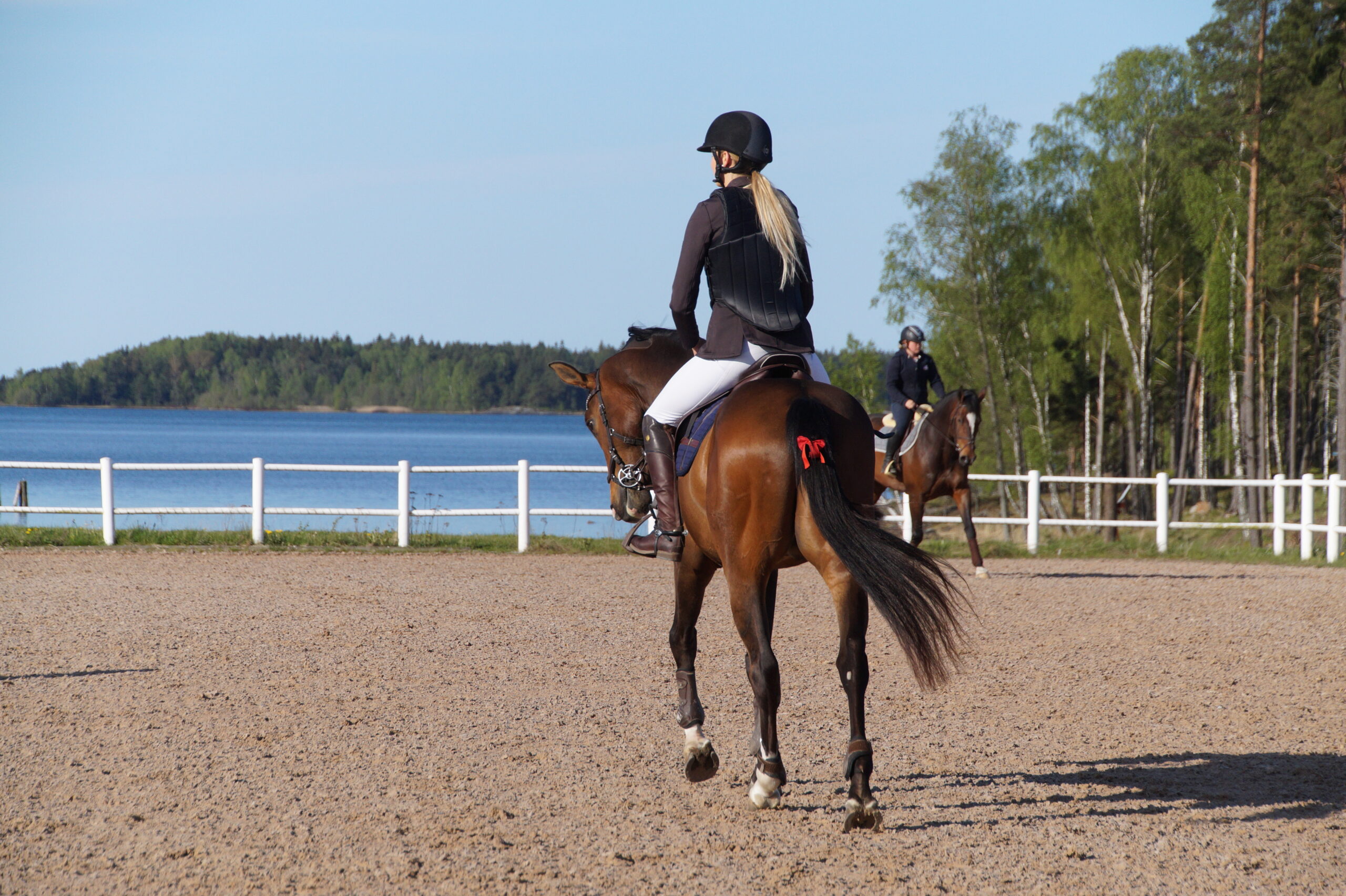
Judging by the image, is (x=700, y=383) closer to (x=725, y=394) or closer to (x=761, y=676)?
(x=725, y=394)

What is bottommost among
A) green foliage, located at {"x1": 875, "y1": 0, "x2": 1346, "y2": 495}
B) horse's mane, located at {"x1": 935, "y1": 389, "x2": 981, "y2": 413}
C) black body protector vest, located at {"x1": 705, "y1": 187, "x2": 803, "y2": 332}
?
horse's mane, located at {"x1": 935, "y1": 389, "x2": 981, "y2": 413}

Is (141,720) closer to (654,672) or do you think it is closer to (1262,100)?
(654,672)

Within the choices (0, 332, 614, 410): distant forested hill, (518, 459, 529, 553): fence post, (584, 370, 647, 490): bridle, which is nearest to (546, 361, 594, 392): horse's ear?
(584, 370, 647, 490): bridle

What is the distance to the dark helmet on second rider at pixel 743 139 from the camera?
4.85m

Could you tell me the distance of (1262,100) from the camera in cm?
2620

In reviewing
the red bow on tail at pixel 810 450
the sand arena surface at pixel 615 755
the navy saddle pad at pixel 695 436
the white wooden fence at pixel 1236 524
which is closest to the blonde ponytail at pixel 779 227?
the navy saddle pad at pixel 695 436

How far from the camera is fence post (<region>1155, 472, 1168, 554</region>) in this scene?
16672 mm

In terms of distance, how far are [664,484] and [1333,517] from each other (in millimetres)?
14732

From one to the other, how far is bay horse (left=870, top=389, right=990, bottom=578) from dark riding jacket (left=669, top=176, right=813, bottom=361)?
28.3ft

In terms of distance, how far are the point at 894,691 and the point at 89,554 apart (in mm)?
11706

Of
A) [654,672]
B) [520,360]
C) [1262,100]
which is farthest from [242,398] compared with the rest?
[654,672]

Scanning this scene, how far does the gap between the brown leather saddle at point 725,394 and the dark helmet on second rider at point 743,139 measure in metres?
0.80

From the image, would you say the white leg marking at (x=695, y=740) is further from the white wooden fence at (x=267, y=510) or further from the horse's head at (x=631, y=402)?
the white wooden fence at (x=267, y=510)

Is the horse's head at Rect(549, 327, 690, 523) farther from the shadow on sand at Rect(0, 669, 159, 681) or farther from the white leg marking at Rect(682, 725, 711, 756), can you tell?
the shadow on sand at Rect(0, 669, 159, 681)
